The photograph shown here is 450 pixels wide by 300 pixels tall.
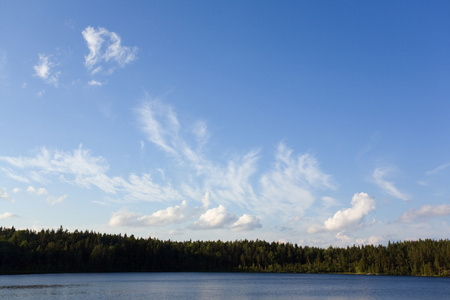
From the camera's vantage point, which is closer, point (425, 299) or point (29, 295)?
point (29, 295)

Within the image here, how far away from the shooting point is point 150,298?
273 ft

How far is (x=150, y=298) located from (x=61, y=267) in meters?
134

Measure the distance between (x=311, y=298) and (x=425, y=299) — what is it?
26.9m

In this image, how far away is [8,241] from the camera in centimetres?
19175

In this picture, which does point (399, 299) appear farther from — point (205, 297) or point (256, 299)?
point (205, 297)

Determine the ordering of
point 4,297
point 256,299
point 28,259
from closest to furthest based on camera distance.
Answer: point 4,297, point 256,299, point 28,259

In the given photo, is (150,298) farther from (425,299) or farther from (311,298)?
(425,299)

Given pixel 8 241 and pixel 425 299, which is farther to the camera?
pixel 8 241

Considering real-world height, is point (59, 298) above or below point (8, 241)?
below

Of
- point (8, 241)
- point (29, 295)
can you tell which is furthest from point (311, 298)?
point (8, 241)

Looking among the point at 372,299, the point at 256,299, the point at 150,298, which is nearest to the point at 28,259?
the point at 150,298

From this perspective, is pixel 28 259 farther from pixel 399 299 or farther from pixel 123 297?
pixel 399 299

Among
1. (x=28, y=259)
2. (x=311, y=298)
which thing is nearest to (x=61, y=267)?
(x=28, y=259)

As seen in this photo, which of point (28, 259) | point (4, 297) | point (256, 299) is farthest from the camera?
point (28, 259)
